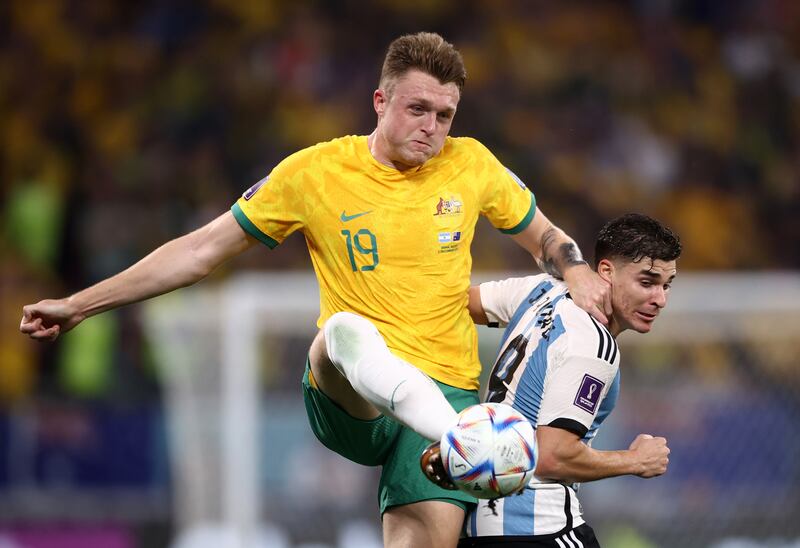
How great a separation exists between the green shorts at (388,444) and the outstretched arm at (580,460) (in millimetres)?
365

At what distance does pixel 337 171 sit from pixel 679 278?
196 inches

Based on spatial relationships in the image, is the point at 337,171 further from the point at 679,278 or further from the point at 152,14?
the point at 152,14

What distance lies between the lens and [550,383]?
4.06 metres

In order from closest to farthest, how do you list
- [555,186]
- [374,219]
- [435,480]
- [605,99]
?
[435,480], [374,219], [555,186], [605,99]

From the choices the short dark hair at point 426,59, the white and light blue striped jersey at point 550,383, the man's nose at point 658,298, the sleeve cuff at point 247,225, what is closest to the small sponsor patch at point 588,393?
the white and light blue striped jersey at point 550,383

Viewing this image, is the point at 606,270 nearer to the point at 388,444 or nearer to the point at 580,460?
the point at 580,460

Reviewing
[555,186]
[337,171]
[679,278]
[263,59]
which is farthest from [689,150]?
[337,171]

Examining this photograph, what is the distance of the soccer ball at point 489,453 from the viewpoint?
3.70m

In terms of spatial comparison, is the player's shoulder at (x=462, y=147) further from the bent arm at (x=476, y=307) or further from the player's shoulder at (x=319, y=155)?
the bent arm at (x=476, y=307)

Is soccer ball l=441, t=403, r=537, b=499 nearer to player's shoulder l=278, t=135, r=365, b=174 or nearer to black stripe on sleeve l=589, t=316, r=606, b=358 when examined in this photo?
black stripe on sleeve l=589, t=316, r=606, b=358

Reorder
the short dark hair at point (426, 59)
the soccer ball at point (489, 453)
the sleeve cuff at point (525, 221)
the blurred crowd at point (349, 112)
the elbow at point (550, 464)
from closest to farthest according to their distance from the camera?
the soccer ball at point (489, 453) → the elbow at point (550, 464) → the short dark hair at point (426, 59) → the sleeve cuff at point (525, 221) → the blurred crowd at point (349, 112)

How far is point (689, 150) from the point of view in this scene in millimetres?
11281

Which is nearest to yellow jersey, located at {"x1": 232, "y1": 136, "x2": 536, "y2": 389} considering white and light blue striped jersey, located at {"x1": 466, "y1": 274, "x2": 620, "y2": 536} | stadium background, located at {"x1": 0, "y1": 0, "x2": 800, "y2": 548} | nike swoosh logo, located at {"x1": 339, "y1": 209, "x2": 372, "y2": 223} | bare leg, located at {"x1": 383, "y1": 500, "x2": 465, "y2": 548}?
nike swoosh logo, located at {"x1": 339, "y1": 209, "x2": 372, "y2": 223}

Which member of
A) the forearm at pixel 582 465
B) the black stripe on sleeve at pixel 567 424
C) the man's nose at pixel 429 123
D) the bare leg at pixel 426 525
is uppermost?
the man's nose at pixel 429 123
